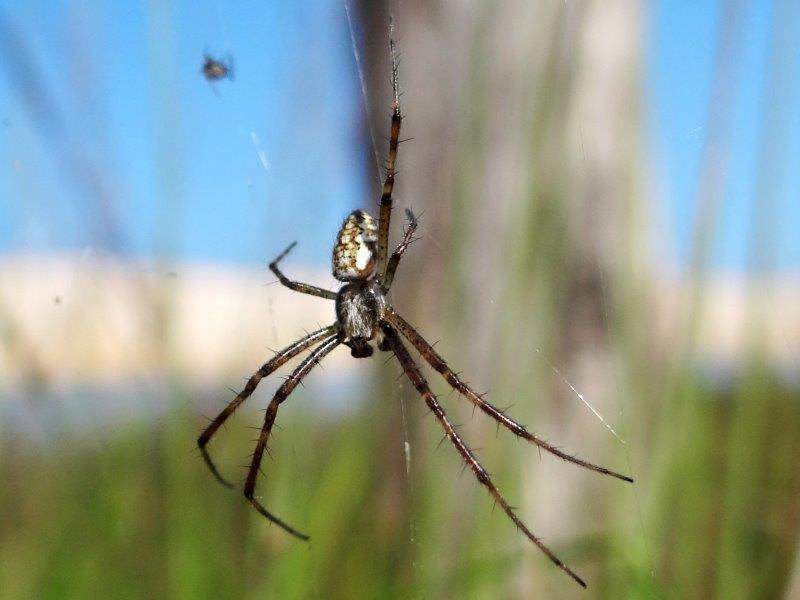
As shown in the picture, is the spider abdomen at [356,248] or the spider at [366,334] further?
the spider abdomen at [356,248]

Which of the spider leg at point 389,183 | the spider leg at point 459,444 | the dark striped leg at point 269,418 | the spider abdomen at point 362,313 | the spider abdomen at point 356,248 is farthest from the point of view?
the spider abdomen at point 362,313

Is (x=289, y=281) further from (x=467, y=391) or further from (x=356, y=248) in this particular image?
(x=467, y=391)

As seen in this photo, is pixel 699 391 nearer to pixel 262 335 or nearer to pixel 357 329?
pixel 357 329

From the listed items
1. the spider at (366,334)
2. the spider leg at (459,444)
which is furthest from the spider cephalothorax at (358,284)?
the spider leg at (459,444)

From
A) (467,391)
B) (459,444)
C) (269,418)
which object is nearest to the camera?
(459,444)

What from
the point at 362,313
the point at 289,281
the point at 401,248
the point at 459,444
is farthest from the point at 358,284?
the point at 459,444

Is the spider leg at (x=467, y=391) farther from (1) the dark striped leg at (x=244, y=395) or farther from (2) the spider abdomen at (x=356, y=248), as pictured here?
(1) the dark striped leg at (x=244, y=395)
